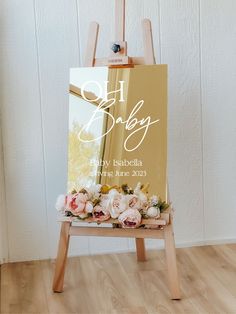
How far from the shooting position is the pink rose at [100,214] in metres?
1.83

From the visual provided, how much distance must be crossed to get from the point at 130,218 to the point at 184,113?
2.56ft

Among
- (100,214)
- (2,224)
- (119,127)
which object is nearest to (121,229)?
(100,214)

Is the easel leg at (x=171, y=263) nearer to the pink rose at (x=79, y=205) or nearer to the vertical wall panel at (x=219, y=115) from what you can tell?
the pink rose at (x=79, y=205)

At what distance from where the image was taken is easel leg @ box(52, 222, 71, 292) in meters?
1.93

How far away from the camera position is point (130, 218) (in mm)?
1787

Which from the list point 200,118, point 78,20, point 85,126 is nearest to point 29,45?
point 78,20

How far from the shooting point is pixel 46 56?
2.26m

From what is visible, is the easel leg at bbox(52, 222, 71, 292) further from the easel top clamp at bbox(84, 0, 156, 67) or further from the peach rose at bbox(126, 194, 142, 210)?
the easel top clamp at bbox(84, 0, 156, 67)

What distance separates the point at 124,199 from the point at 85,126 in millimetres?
359

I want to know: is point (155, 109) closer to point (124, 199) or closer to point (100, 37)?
point (124, 199)

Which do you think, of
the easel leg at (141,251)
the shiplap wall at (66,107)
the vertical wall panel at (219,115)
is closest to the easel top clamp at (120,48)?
the shiplap wall at (66,107)

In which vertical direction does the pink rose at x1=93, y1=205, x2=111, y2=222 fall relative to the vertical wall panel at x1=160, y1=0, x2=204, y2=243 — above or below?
below

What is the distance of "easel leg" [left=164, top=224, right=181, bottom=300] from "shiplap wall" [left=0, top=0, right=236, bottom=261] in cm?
59

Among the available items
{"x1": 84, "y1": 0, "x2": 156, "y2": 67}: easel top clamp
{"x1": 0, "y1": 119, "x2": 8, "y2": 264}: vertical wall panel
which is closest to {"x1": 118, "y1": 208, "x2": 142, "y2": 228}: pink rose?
{"x1": 84, "y1": 0, "x2": 156, "y2": 67}: easel top clamp
